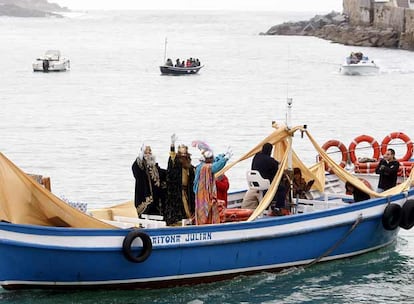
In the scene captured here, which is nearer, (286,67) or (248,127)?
(248,127)

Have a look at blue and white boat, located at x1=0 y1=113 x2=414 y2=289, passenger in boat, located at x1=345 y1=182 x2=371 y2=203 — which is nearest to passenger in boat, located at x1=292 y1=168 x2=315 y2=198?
passenger in boat, located at x1=345 y1=182 x2=371 y2=203

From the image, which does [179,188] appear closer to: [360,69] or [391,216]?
[391,216]

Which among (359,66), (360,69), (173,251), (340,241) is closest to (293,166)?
(340,241)

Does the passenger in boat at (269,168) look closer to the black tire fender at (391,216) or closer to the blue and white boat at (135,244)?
the blue and white boat at (135,244)

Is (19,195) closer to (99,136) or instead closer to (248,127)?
(99,136)

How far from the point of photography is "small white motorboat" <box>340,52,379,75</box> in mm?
62641

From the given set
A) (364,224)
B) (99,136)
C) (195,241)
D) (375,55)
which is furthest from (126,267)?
(375,55)

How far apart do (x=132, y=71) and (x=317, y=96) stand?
75.1 feet

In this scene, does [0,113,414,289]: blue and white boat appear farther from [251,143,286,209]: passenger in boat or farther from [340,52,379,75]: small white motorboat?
[340,52,379,75]: small white motorboat

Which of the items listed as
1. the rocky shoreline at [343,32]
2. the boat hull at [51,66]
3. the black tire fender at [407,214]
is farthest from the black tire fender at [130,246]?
the rocky shoreline at [343,32]

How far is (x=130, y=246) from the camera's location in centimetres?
1380

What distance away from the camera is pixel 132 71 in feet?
242

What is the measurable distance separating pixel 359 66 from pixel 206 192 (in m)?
49.4

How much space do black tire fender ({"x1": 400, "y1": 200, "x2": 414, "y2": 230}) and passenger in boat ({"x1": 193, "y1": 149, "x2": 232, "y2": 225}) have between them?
316cm
